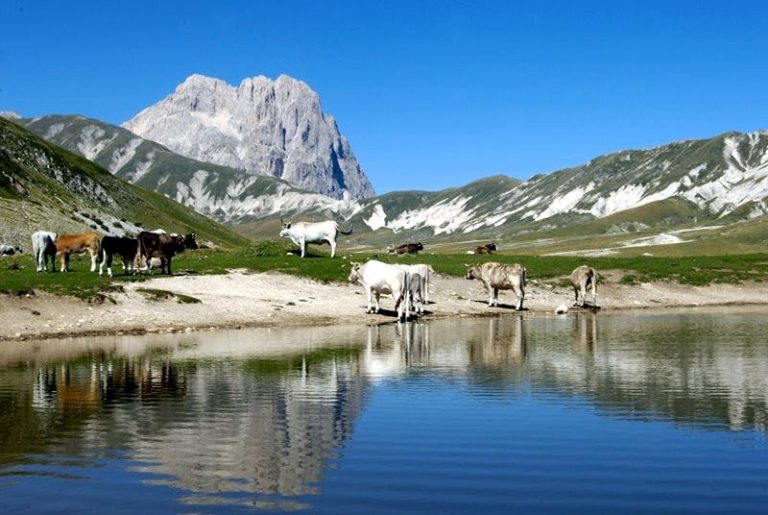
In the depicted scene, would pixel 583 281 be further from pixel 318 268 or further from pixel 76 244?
pixel 76 244

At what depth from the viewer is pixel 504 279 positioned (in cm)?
5625

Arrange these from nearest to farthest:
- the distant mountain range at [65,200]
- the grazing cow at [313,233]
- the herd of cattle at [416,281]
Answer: the herd of cattle at [416,281], the grazing cow at [313,233], the distant mountain range at [65,200]

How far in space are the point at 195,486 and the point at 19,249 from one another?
61494 millimetres

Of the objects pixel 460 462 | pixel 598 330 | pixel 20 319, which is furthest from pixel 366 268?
pixel 460 462

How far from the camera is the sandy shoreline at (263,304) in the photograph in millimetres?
41406

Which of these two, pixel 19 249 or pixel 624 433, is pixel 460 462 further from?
pixel 19 249

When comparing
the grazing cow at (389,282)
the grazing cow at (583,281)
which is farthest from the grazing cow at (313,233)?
the grazing cow at (583,281)

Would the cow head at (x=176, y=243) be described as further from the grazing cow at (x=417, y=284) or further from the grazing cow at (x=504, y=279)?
the grazing cow at (x=504, y=279)

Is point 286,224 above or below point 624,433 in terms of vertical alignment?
above

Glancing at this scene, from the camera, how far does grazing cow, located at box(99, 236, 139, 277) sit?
5066cm

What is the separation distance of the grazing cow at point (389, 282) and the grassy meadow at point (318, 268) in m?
8.07

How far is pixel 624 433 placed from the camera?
17.7 meters

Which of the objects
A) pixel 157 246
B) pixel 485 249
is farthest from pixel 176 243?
pixel 485 249

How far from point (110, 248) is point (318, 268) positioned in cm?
1417
